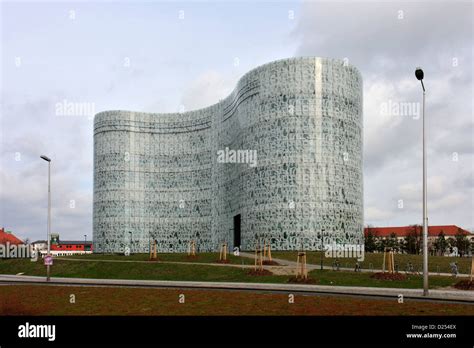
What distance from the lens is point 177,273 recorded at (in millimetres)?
45500

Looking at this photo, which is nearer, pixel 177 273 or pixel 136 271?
pixel 177 273

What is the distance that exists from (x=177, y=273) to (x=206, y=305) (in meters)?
23.6

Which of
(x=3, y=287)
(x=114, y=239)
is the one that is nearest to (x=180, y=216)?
(x=114, y=239)

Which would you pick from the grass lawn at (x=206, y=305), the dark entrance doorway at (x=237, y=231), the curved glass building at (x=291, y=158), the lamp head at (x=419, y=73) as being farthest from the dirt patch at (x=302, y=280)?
the dark entrance doorway at (x=237, y=231)

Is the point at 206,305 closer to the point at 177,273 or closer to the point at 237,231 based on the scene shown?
the point at 177,273

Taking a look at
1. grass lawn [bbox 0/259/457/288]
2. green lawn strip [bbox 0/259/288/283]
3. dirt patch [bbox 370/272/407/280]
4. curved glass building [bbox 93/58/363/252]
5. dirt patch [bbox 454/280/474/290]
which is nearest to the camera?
dirt patch [bbox 454/280/474/290]

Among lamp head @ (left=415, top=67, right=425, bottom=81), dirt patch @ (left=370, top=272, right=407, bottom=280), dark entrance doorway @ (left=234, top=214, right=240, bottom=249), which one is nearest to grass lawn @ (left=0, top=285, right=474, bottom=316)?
lamp head @ (left=415, top=67, right=425, bottom=81)

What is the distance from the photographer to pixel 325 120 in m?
90.2

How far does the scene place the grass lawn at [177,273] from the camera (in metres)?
34.4

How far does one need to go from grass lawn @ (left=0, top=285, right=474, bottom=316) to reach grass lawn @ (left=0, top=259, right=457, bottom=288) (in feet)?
33.6

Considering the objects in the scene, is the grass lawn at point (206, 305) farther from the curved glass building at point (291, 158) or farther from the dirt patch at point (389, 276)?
the curved glass building at point (291, 158)

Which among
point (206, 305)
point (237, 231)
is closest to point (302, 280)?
point (206, 305)

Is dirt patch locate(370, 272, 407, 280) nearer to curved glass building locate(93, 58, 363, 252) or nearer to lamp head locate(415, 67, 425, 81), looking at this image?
lamp head locate(415, 67, 425, 81)

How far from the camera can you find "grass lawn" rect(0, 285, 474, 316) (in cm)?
2045
